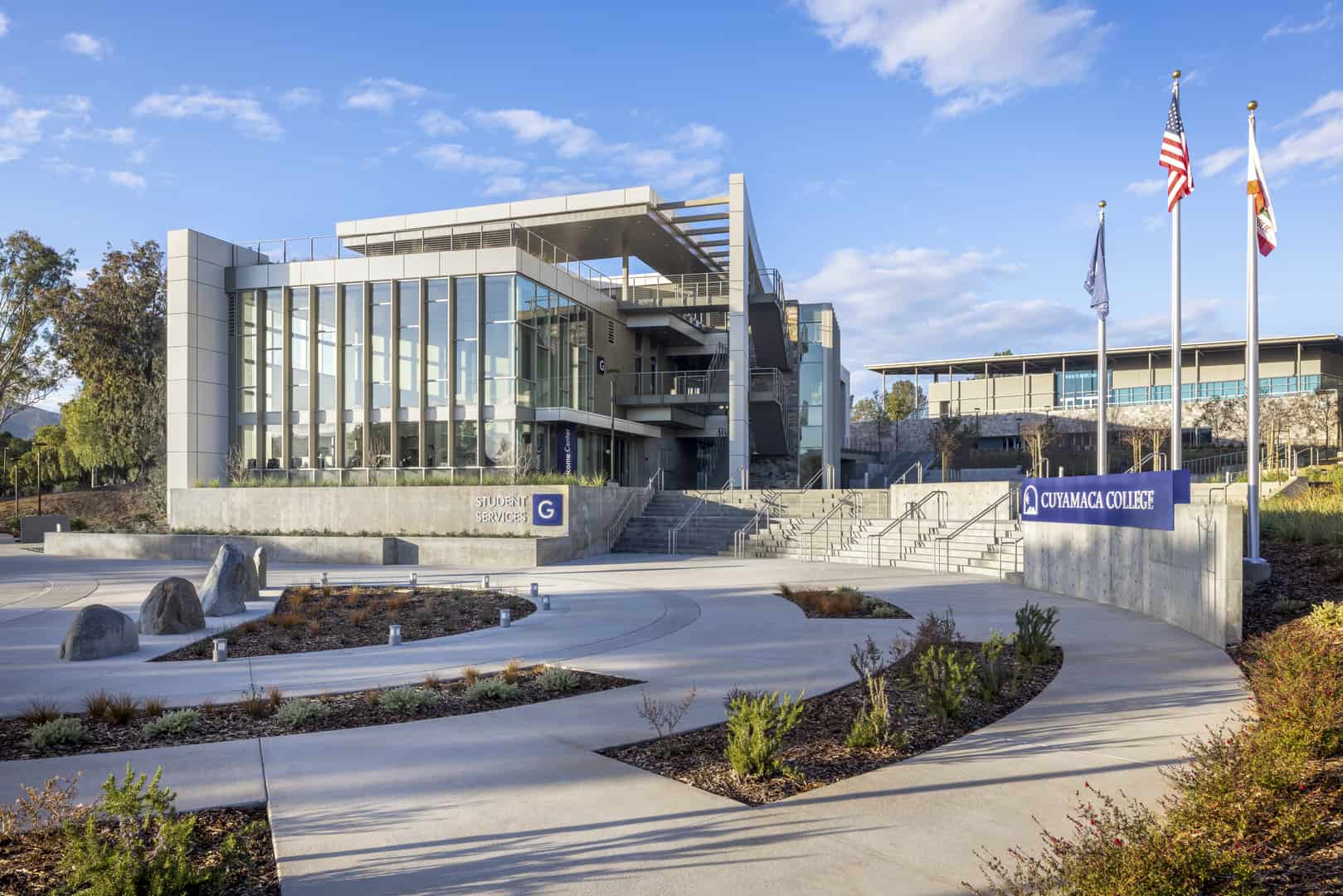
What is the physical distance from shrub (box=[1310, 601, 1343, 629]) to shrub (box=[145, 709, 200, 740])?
1154 centimetres

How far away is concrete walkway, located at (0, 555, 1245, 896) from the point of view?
459 centimetres

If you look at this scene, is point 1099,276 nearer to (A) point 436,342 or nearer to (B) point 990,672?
(B) point 990,672

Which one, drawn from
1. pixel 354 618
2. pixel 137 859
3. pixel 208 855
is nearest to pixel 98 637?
pixel 354 618

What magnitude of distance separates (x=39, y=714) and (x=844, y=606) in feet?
34.3

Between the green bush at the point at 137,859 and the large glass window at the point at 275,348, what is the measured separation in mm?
33605

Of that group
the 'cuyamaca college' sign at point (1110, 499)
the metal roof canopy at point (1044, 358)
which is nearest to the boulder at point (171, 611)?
the 'cuyamaca college' sign at point (1110, 499)

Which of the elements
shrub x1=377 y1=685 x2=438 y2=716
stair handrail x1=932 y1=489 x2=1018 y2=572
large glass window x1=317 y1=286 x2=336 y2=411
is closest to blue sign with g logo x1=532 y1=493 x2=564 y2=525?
stair handrail x1=932 y1=489 x2=1018 y2=572

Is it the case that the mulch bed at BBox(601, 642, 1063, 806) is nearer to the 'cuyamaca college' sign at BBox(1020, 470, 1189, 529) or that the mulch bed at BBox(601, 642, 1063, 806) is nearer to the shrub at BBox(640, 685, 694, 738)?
the shrub at BBox(640, 685, 694, 738)

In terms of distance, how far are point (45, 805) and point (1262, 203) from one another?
16.4 m

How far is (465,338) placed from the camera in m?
32.7

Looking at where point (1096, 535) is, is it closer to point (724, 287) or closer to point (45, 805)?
point (45, 805)

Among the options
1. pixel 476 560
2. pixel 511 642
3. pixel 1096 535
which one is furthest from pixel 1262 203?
pixel 476 560

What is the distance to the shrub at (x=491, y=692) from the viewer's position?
329 inches

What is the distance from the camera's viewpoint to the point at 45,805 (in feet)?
16.3
